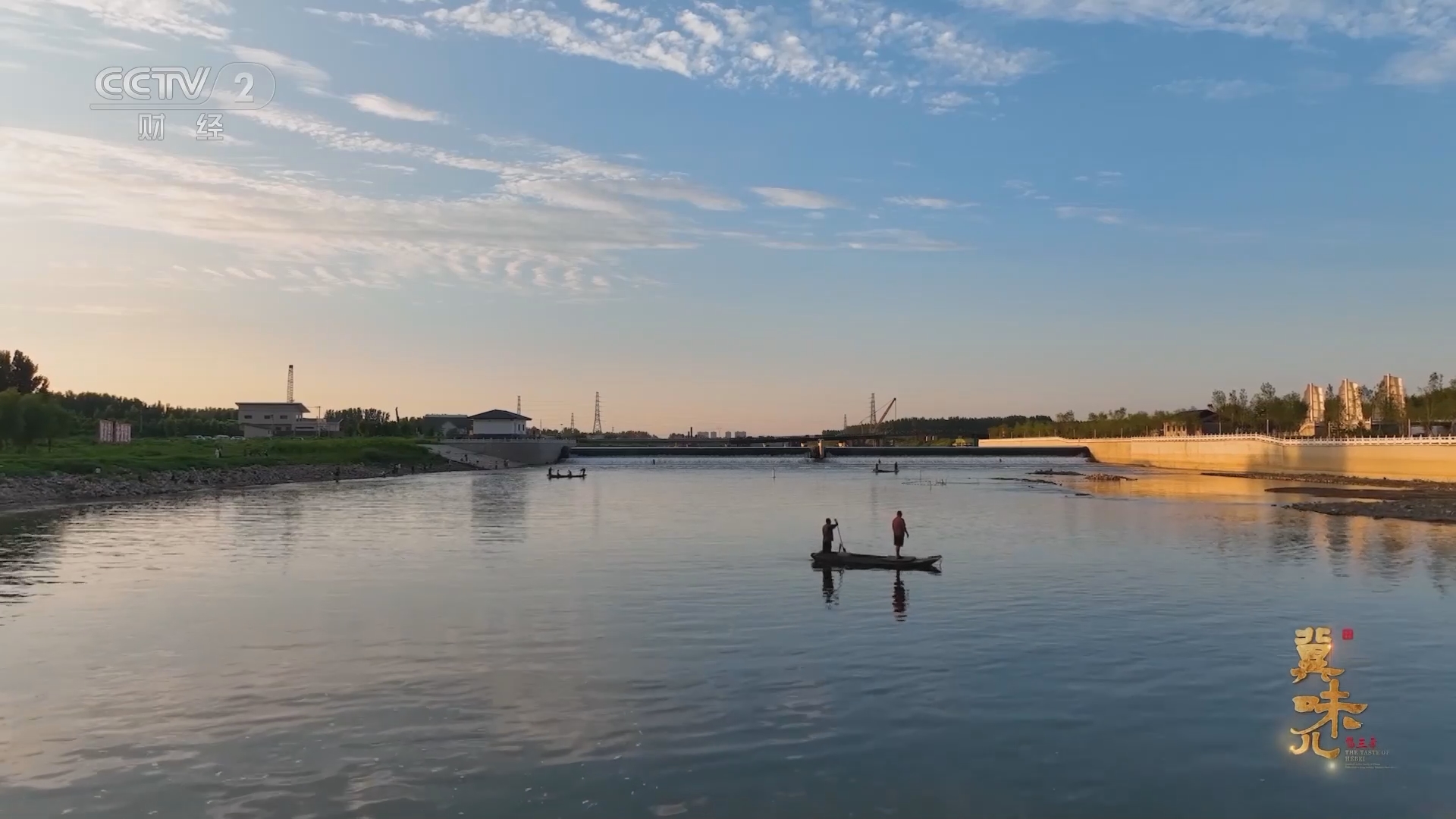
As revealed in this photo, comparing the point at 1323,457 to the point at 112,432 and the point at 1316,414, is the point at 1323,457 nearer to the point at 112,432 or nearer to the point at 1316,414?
the point at 1316,414

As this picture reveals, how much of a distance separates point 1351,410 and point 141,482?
6584 inches

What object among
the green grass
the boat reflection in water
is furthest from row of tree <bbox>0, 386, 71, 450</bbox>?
the boat reflection in water

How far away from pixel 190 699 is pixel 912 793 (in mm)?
15928

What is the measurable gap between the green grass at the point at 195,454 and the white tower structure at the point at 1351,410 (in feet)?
490

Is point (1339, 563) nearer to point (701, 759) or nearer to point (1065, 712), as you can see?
point (1065, 712)

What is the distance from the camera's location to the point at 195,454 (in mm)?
122875

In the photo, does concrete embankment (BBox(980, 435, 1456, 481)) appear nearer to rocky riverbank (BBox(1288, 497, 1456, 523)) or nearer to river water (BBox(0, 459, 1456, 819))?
rocky riverbank (BBox(1288, 497, 1456, 523))

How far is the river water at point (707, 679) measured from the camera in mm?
16500

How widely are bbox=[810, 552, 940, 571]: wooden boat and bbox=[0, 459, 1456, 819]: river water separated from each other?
0.84m

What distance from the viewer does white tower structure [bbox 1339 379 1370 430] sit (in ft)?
513

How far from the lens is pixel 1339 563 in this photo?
46438 mm

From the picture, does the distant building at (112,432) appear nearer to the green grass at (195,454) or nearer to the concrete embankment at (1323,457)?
the green grass at (195,454)

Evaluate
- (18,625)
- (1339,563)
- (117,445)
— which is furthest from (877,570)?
(117,445)

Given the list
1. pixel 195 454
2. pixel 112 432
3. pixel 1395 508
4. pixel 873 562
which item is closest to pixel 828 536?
pixel 873 562
